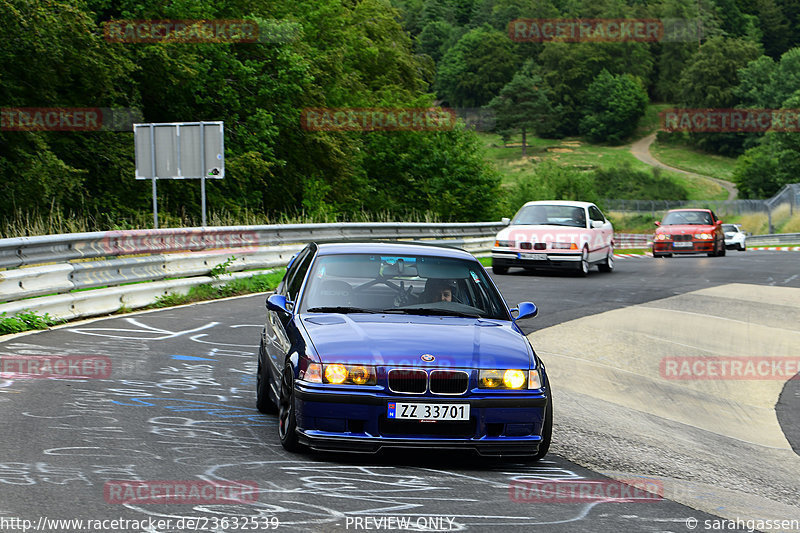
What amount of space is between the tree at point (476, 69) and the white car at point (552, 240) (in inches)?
6445

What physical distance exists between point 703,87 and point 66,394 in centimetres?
16940

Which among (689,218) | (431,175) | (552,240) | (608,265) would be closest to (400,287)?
(552,240)

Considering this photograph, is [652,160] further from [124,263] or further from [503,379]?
Answer: [503,379]

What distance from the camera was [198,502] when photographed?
5.07 m

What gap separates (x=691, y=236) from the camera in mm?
32562

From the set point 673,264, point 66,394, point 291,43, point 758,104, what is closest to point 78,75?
point 291,43

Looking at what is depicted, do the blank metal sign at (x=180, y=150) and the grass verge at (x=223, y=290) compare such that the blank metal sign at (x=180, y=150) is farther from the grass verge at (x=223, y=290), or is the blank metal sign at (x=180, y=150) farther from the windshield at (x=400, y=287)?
the windshield at (x=400, y=287)

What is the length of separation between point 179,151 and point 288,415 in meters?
16.1

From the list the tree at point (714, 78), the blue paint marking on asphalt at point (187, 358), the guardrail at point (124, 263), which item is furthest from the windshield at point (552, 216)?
the tree at point (714, 78)

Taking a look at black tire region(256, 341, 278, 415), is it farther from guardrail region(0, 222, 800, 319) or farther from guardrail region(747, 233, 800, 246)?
guardrail region(747, 233, 800, 246)

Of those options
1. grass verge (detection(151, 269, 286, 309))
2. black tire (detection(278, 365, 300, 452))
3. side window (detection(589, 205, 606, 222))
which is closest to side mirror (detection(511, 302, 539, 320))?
black tire (detection(278, 365, 300, 452))

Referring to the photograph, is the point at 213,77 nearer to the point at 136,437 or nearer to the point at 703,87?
the point at 136,437

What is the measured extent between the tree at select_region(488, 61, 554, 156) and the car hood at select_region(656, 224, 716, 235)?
13188 centimetres

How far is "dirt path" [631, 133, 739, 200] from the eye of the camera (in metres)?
134
